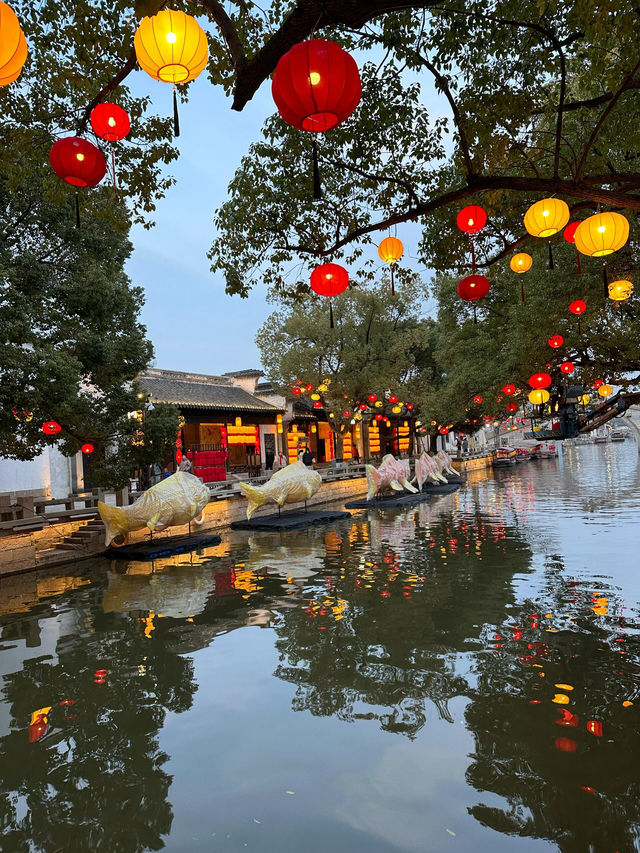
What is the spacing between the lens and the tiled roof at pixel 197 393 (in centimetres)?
2153

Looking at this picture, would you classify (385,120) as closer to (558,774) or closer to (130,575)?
(558,774)

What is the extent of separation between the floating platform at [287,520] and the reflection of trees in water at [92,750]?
27.1 ft

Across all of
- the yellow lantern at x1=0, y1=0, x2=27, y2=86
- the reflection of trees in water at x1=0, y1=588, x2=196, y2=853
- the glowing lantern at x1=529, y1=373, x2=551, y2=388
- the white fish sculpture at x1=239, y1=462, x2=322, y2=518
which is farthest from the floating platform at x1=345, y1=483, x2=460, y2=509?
the yellow lantern at x1=0, y1=0, x2=27, y2=86

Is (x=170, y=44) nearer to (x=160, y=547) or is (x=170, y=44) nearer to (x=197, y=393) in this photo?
(x=160, y=547)

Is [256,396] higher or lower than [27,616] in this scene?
higher

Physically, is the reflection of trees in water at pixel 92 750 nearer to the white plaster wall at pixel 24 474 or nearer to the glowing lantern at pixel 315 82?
the glowing lantern at pixel 315 82

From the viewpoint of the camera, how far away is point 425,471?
23031 mm

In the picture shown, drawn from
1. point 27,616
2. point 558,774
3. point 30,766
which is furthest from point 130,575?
point 558,774

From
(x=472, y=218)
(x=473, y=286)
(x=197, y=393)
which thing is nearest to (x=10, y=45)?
(x=472, y=218)

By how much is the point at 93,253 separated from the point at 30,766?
10783 mm

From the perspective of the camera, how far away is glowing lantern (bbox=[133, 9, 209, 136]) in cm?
394

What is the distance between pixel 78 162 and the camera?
16.7 ft

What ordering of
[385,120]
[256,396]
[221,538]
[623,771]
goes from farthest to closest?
[256,396] → [221,538] → [385,120] → [623,771]

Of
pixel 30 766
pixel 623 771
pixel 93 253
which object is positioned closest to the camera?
pixel 623 771
